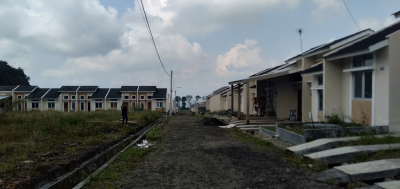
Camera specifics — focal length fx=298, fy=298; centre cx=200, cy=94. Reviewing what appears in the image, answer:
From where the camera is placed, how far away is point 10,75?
70875mm

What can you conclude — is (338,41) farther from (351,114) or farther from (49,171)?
(49,171)

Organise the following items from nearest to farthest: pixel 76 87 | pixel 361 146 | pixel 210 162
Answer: pixel 361 146
pixel 210 162
pixel 76 87

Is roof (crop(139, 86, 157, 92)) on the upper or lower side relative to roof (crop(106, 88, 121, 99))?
upper

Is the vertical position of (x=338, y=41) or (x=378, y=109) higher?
(x=338, y=41)

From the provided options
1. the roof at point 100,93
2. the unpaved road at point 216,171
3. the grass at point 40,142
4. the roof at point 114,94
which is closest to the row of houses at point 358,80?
the unpaved road at point 216,171

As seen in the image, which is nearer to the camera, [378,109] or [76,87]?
[378,109]

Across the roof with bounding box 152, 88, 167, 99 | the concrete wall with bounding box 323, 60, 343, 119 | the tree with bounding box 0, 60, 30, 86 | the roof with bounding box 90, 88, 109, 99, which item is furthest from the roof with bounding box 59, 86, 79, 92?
the concrete wall with bounding box 323, 60, 343, 119

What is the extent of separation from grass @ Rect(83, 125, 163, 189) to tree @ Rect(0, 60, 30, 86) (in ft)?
235

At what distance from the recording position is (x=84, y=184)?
6.31 metres

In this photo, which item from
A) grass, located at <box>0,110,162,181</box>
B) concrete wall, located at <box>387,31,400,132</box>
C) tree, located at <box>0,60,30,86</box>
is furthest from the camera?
tree, located at <box>0,60,30,86</box>

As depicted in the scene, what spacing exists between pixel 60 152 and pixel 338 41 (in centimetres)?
1287

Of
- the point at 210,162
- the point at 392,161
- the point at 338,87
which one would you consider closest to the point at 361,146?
the point at 392,161

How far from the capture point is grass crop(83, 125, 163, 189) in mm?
6418

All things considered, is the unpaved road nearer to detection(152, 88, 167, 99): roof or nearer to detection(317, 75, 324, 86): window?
detection(317, 75, 324, 86): window
